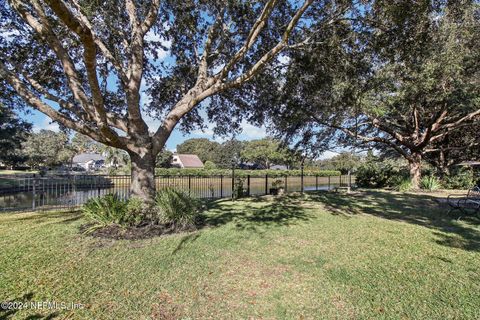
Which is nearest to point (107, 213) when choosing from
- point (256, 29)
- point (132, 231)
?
point (132, 231)

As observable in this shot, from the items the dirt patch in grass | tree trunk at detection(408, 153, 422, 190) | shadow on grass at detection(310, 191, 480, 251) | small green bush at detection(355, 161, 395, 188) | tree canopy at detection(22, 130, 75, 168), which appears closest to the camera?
the dirt patch in grass

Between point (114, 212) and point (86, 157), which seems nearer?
point (114, 212)

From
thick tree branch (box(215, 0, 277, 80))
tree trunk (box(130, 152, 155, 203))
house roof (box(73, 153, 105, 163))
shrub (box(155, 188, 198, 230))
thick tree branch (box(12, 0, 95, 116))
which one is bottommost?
shrub (box(155, 188, 198, 230))

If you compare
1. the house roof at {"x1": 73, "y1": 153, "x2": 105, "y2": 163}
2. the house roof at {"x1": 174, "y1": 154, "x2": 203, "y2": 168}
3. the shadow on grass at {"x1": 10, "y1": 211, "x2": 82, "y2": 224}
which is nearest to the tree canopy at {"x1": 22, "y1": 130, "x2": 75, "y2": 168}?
the house roof at {"x1": 73, "y1": 153, "x2": 105, "y2": 163}

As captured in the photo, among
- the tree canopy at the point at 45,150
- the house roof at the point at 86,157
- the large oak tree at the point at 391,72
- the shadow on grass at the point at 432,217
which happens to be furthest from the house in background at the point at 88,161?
the shadow on grass at the point at 432,217

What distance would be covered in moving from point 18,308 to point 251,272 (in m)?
2.56

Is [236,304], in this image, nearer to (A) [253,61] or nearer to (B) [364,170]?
(A) [253,61]

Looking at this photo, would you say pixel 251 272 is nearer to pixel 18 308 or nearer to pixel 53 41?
pixel 18 308

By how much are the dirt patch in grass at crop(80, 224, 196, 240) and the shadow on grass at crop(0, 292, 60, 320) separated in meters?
2.04

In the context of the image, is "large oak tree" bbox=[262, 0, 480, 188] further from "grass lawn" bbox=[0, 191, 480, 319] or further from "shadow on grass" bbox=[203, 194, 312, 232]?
"grass lawn" bbox=[0, 191, 480, 319]

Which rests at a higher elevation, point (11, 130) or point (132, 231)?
point (11, 130)

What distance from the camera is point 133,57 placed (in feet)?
19.3

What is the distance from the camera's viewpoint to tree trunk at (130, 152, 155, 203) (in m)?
5.74

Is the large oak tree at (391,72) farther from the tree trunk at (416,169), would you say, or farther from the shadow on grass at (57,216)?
the shadow on grass at (57,216)
